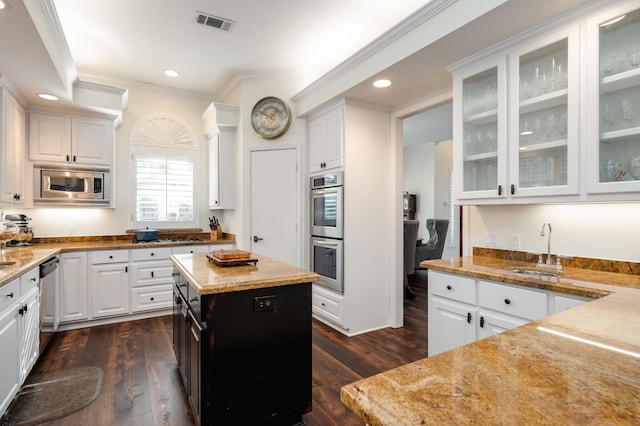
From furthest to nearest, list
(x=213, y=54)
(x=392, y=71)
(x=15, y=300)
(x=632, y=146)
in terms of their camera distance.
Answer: (x=213, y=54), (x=392, y=71), (x=15, y=300), (x=632, y=146)

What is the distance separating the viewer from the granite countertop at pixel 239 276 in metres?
1.75

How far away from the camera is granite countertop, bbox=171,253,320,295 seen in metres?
1.75

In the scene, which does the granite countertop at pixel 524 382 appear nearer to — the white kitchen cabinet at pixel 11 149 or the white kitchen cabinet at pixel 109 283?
the white kitchen cabinet at pixel 11 149

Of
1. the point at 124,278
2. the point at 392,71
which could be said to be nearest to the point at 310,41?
the point at 392,71

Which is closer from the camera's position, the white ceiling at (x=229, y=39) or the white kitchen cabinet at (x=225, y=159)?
the white ceiling at (x=229, y=39)

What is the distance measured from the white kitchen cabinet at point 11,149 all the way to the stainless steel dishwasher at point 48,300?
28.5 inches

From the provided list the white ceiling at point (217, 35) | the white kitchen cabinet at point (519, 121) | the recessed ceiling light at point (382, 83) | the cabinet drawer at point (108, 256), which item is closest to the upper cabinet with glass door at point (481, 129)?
the white kitchen cabinet at point (519, 121)

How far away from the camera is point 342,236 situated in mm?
3490

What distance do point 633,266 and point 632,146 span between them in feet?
2.32

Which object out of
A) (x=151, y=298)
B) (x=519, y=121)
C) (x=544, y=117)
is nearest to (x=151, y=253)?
(x=151, y=298)

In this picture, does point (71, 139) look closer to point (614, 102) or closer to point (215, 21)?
point (215, 21)

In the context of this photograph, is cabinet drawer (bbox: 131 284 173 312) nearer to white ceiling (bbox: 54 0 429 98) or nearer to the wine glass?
the wine glass

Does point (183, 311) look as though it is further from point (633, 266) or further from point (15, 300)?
point (633, 266)

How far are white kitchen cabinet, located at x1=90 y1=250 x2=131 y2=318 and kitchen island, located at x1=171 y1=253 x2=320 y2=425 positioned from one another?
2253mm
